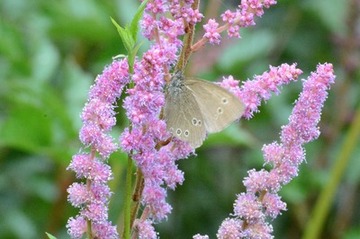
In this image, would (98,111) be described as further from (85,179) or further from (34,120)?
(34,120)

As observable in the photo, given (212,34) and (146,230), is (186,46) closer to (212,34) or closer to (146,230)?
(212,34)

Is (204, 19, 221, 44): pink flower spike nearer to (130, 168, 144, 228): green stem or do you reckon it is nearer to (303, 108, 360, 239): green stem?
(130, 168, 144, 228): green stem

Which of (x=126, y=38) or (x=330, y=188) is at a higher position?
(x=330, y=188)

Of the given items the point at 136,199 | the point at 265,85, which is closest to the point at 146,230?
the point at 136,199

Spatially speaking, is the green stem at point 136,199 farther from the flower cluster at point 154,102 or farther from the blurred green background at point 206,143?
the blurred green background at point 206,143

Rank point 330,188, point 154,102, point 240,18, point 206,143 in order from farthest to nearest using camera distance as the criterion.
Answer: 1. point 330,188
2. point 206,143
3. point 240,18
4. point 154,102

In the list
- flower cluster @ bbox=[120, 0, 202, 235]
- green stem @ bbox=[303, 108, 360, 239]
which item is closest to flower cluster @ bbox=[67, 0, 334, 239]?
flower cluster @ bbox=[120, 0, 202, 235]
